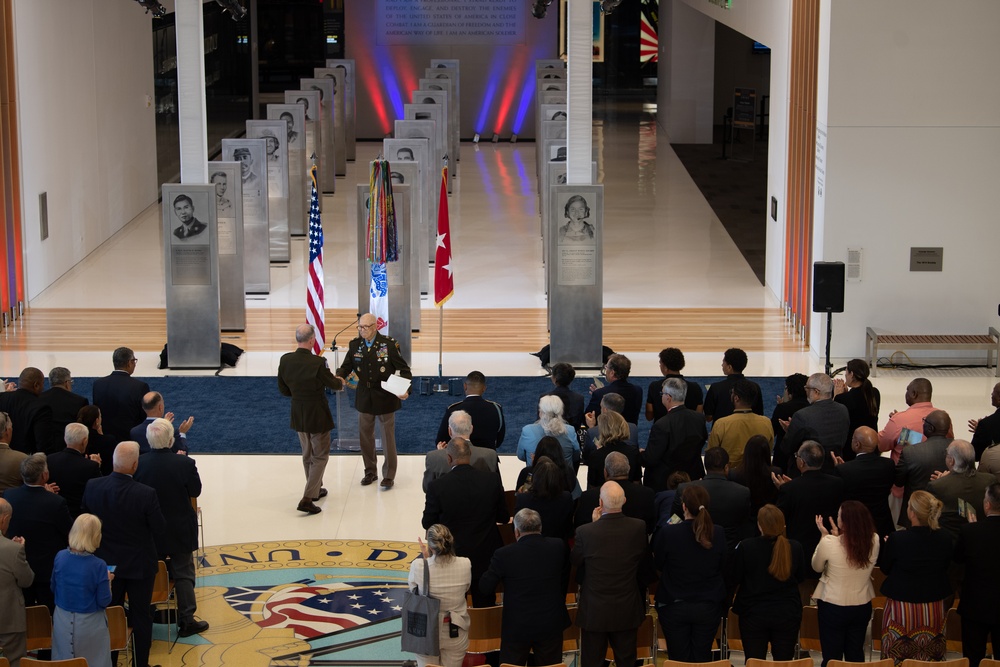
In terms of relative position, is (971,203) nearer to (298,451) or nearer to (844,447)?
(844,447)

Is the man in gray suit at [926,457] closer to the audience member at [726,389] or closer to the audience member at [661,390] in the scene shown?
the audience member at [726,389]

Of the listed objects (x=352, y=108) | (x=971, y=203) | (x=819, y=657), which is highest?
(x=352, y=108)

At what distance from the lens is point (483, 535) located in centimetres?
829

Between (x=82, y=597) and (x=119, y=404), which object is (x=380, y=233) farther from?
(x=82, y=597)

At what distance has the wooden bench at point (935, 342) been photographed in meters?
15.2

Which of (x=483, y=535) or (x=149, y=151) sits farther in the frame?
(x=149, y=151)

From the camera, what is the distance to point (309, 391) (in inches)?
430

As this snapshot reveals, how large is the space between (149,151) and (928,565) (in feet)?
65.0

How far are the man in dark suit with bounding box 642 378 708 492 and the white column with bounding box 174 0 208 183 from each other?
25.9 feet

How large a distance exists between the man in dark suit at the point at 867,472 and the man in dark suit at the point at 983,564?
2.93ft

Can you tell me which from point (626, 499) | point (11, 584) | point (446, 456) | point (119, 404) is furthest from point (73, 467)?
point (626, 499)

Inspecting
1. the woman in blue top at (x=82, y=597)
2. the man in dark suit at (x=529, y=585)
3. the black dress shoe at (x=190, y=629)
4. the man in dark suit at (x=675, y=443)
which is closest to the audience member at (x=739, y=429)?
the man in dark suit at (x=675, y=443)

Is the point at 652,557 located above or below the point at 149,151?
below

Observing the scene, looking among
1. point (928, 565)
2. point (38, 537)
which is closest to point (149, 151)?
point (38, 537)
